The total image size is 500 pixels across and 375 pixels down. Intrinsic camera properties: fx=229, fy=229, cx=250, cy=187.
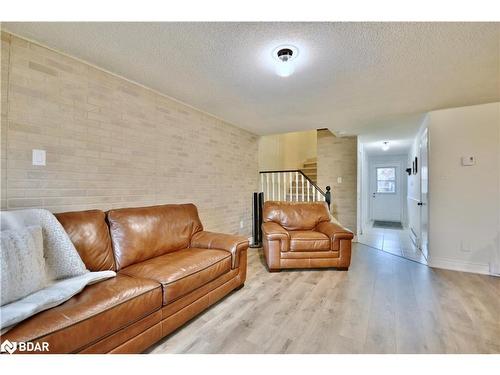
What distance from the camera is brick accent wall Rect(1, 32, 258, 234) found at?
1681mm

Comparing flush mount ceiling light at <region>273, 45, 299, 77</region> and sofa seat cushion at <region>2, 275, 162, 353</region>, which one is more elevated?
flush mount ceiling light at <region>273, 45, 299, 77</region>

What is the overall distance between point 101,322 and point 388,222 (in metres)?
7.85

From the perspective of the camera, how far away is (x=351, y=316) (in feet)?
6.31

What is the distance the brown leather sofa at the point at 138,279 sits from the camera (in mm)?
1161

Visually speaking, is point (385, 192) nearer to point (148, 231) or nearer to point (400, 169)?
point (400, 169)

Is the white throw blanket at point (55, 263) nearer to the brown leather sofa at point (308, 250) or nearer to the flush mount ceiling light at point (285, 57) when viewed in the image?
the brown leather sofa at point (308, 250)

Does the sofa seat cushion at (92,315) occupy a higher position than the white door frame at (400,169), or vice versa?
the white door frame at (400,169)

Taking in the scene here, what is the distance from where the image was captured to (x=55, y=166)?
188 centimetres

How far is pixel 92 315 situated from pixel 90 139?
1.55m

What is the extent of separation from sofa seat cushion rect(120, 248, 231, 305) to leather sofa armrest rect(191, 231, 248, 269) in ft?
0.23

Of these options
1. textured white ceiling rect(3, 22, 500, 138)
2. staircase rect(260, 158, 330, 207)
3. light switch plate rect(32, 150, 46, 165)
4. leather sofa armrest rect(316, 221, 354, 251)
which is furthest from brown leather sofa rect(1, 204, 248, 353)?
staircase rect(260, 158, 330, 207)

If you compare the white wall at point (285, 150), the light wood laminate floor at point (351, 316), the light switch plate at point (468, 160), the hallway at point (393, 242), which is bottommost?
the hallway at point (393, 242)

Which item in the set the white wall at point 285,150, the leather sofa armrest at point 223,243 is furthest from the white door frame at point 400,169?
the leather sofa armrest at point 223,243

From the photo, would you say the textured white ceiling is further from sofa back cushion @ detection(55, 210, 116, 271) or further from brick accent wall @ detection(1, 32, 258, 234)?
sofa back cushion @ detection(55, 210, 116, 271)
